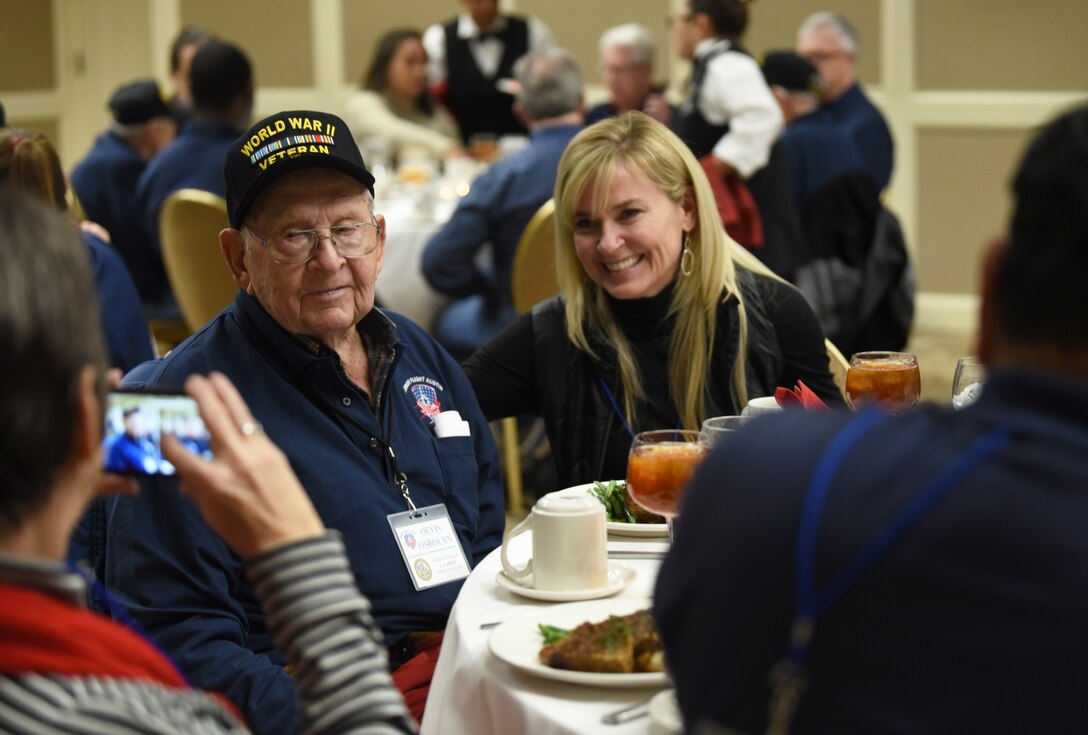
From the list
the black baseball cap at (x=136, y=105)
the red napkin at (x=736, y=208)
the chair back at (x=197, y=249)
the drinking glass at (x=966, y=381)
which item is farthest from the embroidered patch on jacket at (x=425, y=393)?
the black baseball cap at (x=136, y=105)

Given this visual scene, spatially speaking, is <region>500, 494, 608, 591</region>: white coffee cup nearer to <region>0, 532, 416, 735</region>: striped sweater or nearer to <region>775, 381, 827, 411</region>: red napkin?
<region>775, 381, 827, 411</region>: red napkin

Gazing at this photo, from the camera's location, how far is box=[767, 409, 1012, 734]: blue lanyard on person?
2.98ft

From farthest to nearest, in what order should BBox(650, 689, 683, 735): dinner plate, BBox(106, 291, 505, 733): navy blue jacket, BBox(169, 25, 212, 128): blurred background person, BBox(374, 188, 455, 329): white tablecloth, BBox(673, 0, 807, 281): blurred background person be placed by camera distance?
1. BBox(169, 25, 212, 128): blurred background person
2. BBox(374, 188, 455, 329): white tablecloth
3. BBox(673, 0, 807, 281): blurred background person
4. BBox(106, 291, 505, 733): navy blue jacket
5. BBox(650, 689, 683, 735): dinner plate

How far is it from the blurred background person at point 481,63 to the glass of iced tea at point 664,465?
632 cm

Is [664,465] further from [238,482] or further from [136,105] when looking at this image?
[136,105]

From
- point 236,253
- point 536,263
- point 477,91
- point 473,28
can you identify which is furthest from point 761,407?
point 473,28

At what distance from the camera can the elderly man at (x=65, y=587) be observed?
96 centimetres

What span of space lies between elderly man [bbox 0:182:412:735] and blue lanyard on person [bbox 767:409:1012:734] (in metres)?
0.37

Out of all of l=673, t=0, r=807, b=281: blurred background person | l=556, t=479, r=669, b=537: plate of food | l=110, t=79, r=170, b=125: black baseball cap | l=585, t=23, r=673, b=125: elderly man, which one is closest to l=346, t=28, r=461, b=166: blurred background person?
l=585, t=23, r=673, b=125: elderly man

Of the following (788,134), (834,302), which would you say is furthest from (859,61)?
(834,302)

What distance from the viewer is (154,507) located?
190cm

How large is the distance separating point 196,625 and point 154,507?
172 mm

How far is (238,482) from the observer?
1183mm

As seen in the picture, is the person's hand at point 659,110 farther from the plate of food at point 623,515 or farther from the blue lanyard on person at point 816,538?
the blue lanyard on person at point 816,538
